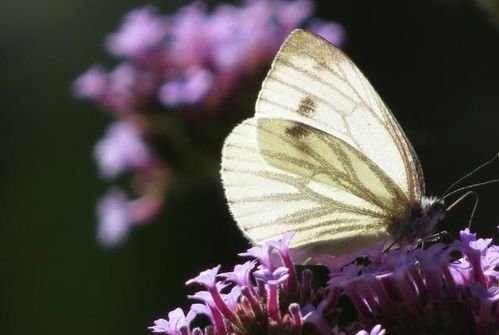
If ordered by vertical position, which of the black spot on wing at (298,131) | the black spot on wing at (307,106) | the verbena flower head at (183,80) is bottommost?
the black spot on wing at (298,131)

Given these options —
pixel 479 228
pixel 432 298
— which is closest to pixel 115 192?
pixel 479 228

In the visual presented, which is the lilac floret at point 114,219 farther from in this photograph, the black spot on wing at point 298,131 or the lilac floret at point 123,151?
the black spot on wing at point 298,131

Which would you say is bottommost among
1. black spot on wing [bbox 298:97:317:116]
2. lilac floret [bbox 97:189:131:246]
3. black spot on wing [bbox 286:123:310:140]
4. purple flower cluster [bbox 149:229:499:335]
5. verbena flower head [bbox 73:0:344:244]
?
purple flower cluster [bbox 149:229:499:335]

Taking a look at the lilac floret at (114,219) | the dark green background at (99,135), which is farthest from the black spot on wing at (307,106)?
the lilac floret at (114,219)

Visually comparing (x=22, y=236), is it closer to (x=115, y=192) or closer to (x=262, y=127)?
(x=115, y=192)

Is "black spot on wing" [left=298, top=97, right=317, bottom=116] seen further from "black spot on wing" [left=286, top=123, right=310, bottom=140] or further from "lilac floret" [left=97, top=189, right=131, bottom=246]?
"lilac floret" [left=97, top=189, right=131, bottom=246]

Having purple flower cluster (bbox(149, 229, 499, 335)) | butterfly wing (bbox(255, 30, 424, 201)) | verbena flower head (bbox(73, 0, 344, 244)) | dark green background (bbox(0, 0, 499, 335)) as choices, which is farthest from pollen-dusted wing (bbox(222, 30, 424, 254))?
dark green background (bbox(0, 0, 499, 335))

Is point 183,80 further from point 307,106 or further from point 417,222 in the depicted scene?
point 417,222
